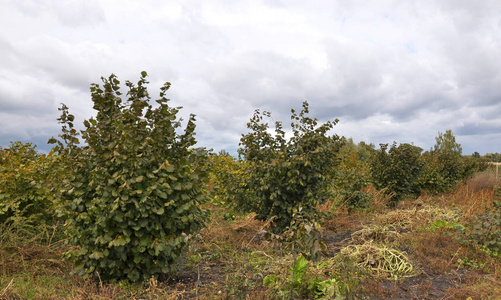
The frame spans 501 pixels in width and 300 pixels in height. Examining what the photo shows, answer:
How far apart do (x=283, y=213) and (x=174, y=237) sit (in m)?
2.43

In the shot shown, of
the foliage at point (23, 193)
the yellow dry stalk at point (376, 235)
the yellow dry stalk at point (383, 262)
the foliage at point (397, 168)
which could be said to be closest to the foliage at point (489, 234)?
the yellow dry stalk at point (376, 235)

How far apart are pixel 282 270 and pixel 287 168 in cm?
207

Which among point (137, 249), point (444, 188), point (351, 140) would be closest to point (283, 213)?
point (137, 249)

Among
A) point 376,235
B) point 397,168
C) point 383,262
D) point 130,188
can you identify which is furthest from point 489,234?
point 130,188

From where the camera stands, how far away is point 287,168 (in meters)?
5.88

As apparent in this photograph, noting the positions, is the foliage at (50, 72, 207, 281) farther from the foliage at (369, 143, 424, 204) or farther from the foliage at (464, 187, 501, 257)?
the foliage at (369, 143, 424, 204)

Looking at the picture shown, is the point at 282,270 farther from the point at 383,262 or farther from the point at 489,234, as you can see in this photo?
the point at 489,234

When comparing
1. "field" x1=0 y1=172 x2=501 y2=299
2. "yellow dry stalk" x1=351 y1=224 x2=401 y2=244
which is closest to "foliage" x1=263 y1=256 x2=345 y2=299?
"field" x1=0 y1=172 x2=501 y2=299

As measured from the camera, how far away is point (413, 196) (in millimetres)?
13000

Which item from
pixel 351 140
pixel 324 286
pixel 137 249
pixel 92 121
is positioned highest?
pixel 351 140

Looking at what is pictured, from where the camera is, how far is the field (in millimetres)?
3844

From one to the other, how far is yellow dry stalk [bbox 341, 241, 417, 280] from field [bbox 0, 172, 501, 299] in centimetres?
1

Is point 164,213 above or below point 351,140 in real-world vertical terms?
below

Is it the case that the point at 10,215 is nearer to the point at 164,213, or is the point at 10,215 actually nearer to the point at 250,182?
the point at 164,213
